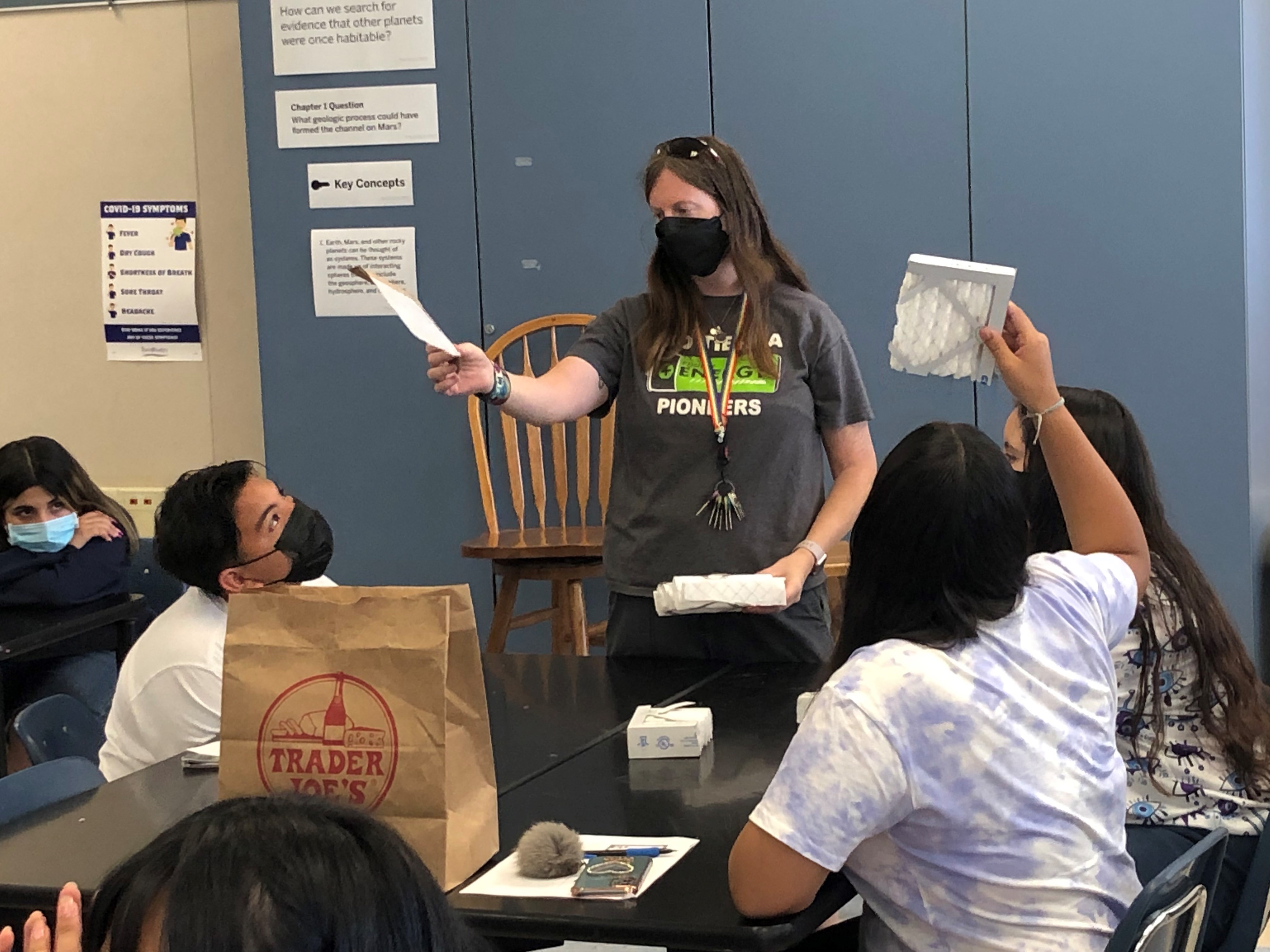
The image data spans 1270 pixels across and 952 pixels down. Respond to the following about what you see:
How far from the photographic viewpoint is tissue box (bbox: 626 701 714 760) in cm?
Answer: 177

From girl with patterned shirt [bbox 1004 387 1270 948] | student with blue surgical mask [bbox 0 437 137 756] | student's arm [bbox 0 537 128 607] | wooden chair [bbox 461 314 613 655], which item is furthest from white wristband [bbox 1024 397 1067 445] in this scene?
student's arm [bbox 0 537 128 607]

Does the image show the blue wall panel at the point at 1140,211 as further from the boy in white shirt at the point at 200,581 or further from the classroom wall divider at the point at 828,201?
the boy in white shirt at the point at 200,581

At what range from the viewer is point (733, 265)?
233cm

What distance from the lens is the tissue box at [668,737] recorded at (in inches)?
69.8

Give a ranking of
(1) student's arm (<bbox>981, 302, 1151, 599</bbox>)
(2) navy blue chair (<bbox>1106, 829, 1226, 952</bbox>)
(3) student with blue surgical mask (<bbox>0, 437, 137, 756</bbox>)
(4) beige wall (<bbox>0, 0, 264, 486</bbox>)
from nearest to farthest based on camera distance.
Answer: (2) navy blue chair (<bbox>1106, 829, 1226, 952</bbox>)
(1) student's arm (<bbox>981, 302, 1151, 599</bbox>)
(3) student with blue surgical mask (<bbox>0, 437, 137, 756</bbox>)
(4) beige wall (<bbox>0, 0, 264, 486</bbox>)

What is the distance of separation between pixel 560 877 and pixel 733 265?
1207mm

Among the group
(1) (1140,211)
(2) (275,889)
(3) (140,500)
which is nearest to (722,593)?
(2) (275,889)

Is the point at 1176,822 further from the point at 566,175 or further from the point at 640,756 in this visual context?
the point at 566,175

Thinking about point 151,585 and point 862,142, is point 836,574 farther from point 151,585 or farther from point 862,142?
point 151,585

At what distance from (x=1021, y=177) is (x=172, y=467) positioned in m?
2.75

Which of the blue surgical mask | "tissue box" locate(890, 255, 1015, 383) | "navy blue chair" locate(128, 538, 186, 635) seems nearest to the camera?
"tissue box" locate(890, 255, 1015, 383)

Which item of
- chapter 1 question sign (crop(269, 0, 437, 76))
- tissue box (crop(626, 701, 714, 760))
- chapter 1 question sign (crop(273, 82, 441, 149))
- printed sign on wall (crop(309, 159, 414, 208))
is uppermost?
chapter 1 question sign (crop(269, 0, 437, 76))

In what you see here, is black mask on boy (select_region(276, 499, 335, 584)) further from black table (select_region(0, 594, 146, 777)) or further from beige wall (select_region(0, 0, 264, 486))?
beige wall (select_region(0, 0, 264, 486))

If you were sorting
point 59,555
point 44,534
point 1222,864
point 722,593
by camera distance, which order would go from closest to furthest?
point 1222,864, point 722,593, point 59,555, point 44,534
